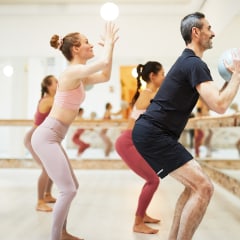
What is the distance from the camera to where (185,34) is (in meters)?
2.00

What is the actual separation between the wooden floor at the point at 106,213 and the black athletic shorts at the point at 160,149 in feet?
3.04

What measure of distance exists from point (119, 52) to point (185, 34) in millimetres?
5903

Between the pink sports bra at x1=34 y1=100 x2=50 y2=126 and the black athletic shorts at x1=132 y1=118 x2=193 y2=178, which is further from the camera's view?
the pink sports bra at x1=34 y1=100 x2=50 y2=126

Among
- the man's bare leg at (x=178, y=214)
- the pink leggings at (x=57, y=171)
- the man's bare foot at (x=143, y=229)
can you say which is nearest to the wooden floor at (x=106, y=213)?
the man's bare foot at (x=143, y=229)

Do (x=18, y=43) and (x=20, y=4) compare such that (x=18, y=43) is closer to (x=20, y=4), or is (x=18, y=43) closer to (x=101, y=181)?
(x=20, y=4)

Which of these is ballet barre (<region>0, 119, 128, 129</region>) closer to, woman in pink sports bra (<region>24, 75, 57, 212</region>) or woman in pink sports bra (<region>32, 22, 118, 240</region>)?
woman in pink sports bra (<region>24, 75, 57, 212</region>)

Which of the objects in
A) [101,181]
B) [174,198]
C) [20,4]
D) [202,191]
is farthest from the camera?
[20,4]

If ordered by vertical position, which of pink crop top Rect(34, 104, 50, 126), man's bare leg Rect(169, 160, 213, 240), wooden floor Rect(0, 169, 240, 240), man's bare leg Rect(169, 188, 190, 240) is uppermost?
pink crop top Rect(34, 104, 50, 126)

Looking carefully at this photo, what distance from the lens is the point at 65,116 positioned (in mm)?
2363

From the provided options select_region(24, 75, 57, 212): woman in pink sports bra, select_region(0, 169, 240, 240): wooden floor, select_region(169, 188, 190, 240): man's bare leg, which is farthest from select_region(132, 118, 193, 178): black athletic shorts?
select_region(24, 75, 57, 212): woman in pink sports bra

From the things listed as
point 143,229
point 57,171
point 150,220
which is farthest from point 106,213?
point 57,171

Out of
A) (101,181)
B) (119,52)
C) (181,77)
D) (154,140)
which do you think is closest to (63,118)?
(154,140)

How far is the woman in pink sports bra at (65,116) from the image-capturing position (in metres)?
2.22

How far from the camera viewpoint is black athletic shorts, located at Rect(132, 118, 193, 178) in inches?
73.5
